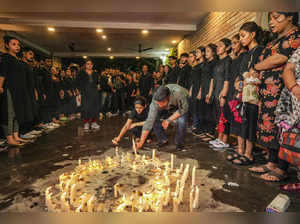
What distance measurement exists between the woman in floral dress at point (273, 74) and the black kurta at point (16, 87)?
3.99 meters

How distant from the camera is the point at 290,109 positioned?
2010 millimetres

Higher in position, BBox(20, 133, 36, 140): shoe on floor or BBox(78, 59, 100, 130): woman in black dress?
BBox(78, 59, 100, 130): woman in black dress

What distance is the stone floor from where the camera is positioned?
6.44ft

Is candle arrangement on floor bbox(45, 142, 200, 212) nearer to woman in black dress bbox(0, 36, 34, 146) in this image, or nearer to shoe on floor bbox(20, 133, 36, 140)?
woman in black dress bbox(0, 36, 34, 146)

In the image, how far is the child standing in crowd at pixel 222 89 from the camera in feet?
11.5

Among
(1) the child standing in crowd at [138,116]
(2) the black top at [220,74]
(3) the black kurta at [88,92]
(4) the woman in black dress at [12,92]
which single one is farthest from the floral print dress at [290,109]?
(3) the black kurta at [88,92]

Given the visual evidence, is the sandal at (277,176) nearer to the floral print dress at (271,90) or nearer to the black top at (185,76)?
the floral print dress at (271,90)

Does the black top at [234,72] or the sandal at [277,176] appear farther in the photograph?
the black top at [234,72]

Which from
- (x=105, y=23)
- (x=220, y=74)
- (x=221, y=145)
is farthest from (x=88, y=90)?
(x=105, y=23)

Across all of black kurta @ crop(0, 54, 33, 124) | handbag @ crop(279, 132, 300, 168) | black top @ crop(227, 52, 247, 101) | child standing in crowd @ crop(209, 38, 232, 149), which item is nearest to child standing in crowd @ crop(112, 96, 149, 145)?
child standing in crowd @ crop(209, 38, 232, 149)

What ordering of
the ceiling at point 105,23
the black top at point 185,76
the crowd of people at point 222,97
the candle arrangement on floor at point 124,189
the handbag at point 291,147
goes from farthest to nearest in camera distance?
the ceiling at point 105,23 → the black top at point 185,76 → the crowd of people at point 222,97 → the handbag at point 291,147 → the candle arrangement on floor at point 124,189

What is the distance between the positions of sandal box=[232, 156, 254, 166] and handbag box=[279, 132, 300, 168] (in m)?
0.89
